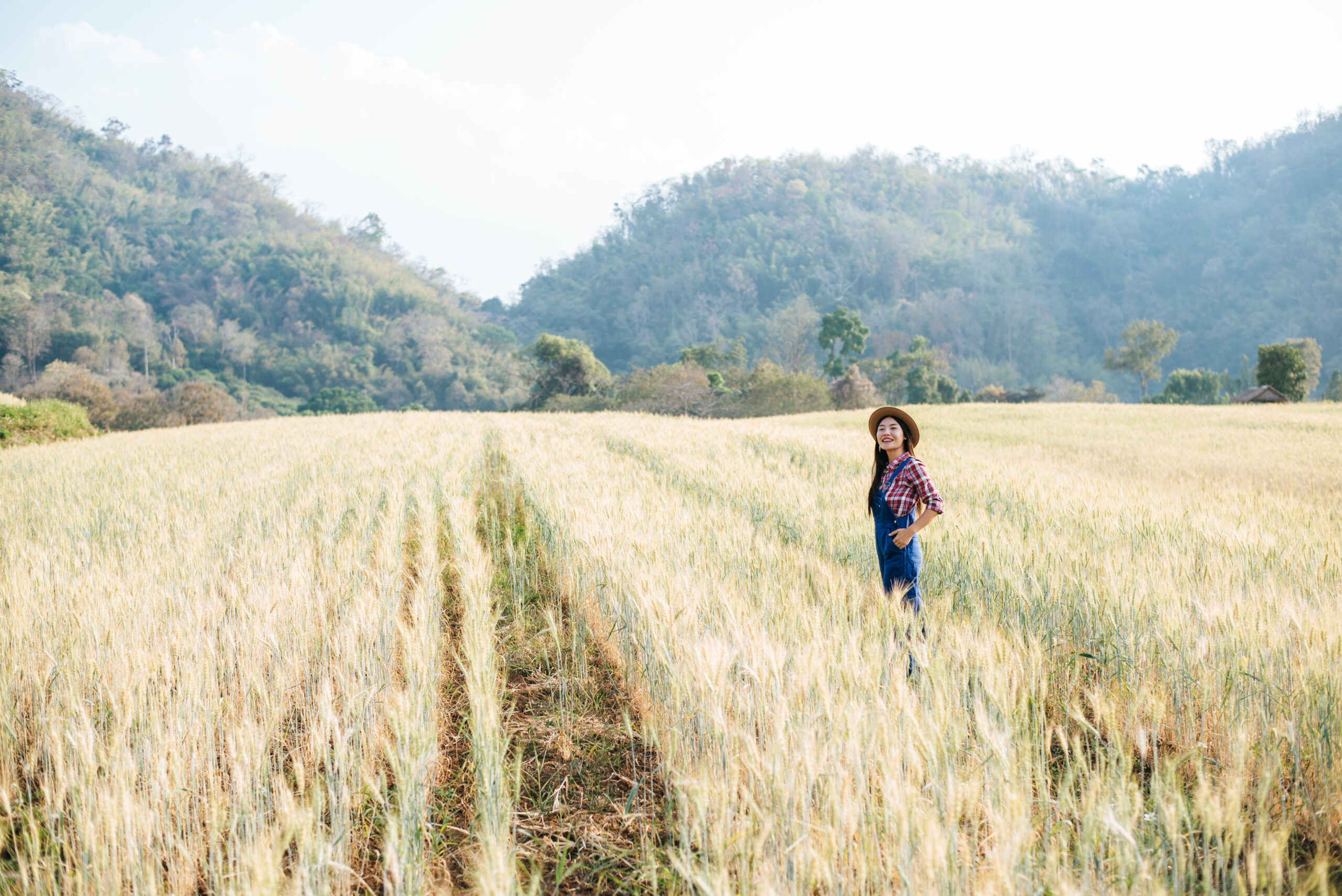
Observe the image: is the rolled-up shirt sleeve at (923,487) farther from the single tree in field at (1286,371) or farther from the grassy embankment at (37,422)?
the single tree in field at (1286,371)

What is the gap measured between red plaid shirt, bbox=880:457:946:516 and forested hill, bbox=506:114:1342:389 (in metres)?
75.3

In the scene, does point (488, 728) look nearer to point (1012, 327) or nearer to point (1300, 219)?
point (1012, 327)

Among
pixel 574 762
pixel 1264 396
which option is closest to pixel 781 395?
pixel 1264 396

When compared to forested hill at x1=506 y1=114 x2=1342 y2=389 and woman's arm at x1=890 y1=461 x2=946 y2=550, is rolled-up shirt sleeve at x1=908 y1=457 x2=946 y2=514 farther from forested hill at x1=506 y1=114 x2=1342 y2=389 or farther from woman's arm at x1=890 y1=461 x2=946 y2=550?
forested hill at x1=506 y1=114 x2=1342 y2=389

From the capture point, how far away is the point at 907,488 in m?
2.72

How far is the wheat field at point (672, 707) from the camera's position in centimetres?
146

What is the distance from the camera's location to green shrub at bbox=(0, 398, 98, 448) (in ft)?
55.7

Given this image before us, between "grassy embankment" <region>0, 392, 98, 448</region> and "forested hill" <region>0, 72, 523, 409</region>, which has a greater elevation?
"forested hill" <region>0, 72, 523, 409</region>

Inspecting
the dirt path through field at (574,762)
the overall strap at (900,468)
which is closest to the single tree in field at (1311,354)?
the overall strap at (900,468)

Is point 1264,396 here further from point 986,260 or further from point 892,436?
point 986,260

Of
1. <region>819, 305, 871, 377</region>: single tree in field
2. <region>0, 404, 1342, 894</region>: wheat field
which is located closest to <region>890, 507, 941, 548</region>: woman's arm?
<region>0, 404, 1342, 894</region>: wheat field

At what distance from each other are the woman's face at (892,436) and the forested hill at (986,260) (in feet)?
247

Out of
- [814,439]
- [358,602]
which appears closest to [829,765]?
[358,602]

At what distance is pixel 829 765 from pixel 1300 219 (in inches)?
4356
